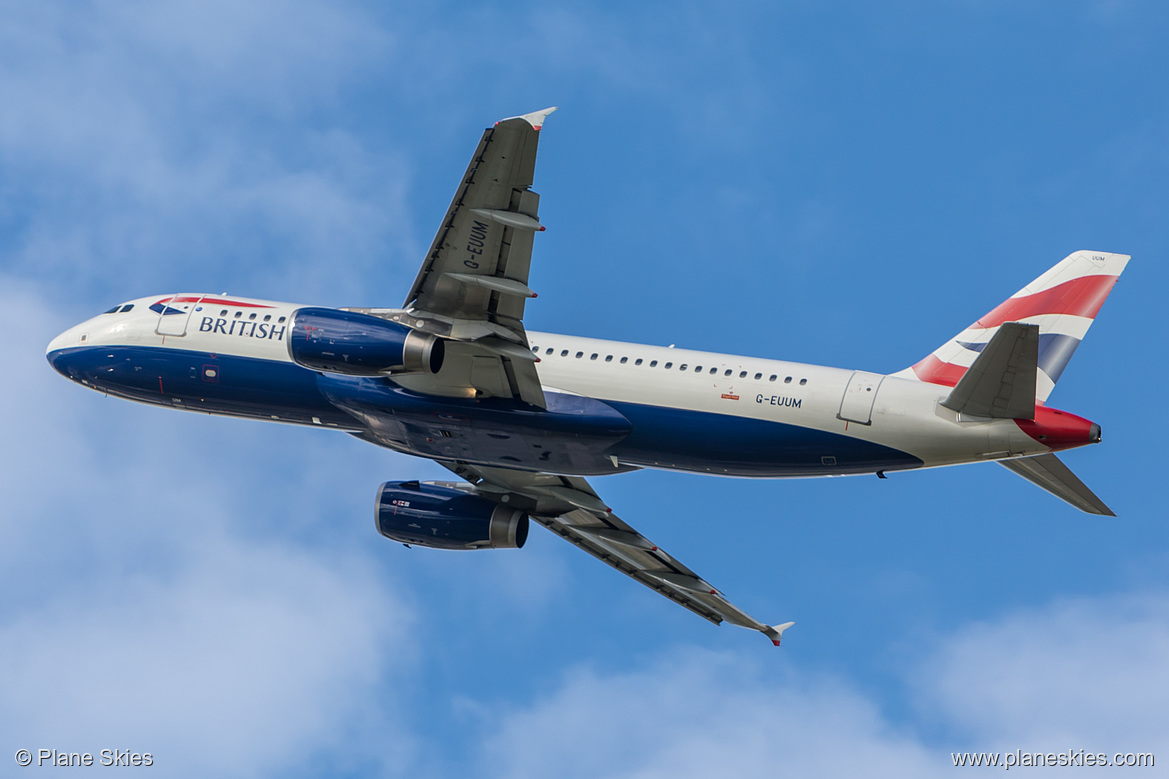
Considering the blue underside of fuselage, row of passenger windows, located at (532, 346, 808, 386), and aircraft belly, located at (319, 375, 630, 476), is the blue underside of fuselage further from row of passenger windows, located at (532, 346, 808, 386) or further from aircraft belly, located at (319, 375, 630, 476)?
row of passenger windows, located at (532, 346, 808, 386)

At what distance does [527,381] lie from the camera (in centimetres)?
3381

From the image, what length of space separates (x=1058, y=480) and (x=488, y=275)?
14230 millimetres

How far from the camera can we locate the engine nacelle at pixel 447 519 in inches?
1593

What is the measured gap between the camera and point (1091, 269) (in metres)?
34.8

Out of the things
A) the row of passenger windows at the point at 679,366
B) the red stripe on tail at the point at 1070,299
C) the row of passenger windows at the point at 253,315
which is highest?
the red stripe on tail at the point at 1070,299

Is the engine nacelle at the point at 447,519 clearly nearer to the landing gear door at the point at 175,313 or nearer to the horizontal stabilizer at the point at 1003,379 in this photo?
the landing gear door at the point at 175,313

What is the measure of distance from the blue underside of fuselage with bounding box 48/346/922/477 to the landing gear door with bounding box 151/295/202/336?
63cm

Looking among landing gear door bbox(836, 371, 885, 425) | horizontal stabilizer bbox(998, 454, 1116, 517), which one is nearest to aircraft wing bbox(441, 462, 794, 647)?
landing gear door bbox(836, 371, 885, 425)

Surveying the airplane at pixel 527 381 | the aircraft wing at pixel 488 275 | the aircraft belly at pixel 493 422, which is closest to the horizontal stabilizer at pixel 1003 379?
the airplane at pixel 527 381

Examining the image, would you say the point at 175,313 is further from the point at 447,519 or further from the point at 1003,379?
the point at 1003,379

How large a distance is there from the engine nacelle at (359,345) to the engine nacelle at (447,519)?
29.9ft

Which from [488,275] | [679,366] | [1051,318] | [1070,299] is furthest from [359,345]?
[1070,299]

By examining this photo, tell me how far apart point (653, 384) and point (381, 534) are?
37.5 ft

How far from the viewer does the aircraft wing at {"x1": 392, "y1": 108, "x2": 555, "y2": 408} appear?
2842 centimetres
